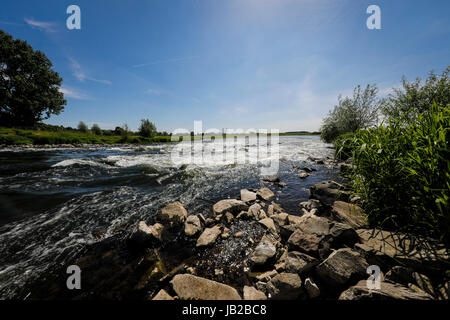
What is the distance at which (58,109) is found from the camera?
40.6m

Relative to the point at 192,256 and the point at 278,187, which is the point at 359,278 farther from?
the point at 278,187

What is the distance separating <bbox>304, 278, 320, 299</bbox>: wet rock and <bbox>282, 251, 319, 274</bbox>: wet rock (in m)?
0.21

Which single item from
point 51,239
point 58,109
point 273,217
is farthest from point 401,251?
point 58,109

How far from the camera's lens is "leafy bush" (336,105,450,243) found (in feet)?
7.52

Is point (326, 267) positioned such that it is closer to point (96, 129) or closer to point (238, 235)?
point (238, 235)

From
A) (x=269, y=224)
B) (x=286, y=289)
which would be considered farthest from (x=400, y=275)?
(x=269, y=224)

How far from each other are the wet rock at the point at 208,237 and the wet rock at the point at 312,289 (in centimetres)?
216

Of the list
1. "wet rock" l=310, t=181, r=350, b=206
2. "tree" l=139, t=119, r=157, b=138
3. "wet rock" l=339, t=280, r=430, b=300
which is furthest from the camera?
"tree" l=139, t=119, r=157, b=138

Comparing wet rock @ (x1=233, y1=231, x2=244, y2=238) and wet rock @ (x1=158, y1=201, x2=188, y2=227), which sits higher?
wet rock @ (x1=158, y1=201, x2=188, y2=227)

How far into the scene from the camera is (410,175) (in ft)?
8.77

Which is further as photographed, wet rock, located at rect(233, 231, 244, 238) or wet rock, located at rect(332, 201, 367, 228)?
wet rock, located at rect(233, 231, 244, 238)

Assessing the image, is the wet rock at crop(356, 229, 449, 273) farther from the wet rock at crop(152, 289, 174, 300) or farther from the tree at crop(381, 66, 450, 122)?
the tree at crop(381, 66, 450, 122)

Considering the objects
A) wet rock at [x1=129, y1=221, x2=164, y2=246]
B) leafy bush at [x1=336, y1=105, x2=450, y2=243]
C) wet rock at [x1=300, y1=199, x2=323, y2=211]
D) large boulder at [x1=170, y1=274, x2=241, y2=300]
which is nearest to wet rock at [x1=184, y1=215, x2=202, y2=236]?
wet rock at [x1=129, y1=221, x2=164, y2=246]
